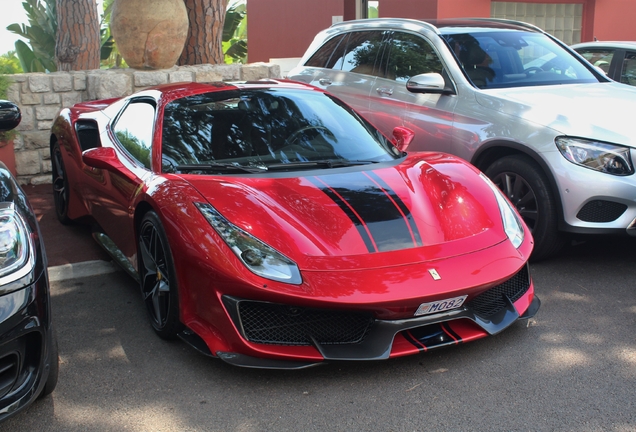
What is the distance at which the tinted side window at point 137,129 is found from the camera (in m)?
4.44

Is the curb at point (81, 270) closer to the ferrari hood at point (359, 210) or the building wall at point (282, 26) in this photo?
the ferrari hood at point (359, 210)

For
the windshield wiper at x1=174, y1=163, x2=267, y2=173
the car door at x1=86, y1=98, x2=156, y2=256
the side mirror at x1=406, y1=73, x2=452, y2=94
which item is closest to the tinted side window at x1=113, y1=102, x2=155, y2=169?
the car door at x1=86, y1=98, x2=156, y2=256

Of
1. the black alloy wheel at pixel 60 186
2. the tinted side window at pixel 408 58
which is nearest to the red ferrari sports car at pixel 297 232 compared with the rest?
the black alloy wheel at pixel 60 186

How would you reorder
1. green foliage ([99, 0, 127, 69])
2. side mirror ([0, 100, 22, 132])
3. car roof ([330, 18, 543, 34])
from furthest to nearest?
green foliage ([99, 0, 127, 69]), car roof ([330, 18, 543, 34]), side mirror ([0, 100, 22, 132])

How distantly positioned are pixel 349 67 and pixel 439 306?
4.09m

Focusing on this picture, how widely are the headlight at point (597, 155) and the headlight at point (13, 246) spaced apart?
11.2ft

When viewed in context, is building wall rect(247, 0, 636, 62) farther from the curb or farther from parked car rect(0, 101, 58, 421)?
parked car rect(0, 101, 58, 421)

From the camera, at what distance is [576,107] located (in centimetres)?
511

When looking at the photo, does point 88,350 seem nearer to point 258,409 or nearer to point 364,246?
point 258,409

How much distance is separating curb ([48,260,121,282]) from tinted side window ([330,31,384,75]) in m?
3.03

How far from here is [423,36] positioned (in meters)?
6.32

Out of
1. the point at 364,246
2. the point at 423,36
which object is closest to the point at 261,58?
the point at 423,36

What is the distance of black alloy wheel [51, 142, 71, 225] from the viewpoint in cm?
601

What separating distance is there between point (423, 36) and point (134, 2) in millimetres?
4083
